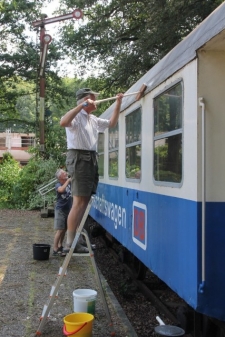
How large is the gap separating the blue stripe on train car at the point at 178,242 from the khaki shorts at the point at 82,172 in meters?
0.63

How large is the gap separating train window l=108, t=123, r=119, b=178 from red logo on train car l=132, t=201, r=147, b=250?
168cm

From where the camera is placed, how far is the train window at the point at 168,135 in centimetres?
386

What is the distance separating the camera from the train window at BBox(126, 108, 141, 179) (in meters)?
5.52

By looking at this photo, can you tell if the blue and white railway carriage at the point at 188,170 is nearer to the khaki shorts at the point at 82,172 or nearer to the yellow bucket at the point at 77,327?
the khaki shorts at the point at 82,172

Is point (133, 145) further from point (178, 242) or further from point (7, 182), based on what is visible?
point (7, 182)

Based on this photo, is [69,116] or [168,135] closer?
Result: [168,135]

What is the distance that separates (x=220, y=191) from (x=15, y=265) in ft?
15.1

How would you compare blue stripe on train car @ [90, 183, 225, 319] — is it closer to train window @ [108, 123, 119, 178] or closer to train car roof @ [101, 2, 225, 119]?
train car roof @ [101, 2, 225, 119]

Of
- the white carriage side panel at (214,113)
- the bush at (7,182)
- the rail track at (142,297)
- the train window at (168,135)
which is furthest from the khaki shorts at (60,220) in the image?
the bush at (7,182)

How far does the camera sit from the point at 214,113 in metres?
3.34

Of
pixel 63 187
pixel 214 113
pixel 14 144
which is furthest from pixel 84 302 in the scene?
pixel 14 144

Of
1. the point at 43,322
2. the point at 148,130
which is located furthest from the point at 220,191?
the point at 43,322

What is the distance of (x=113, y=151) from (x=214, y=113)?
14.5ft

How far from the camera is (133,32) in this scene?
2033 centimetres
